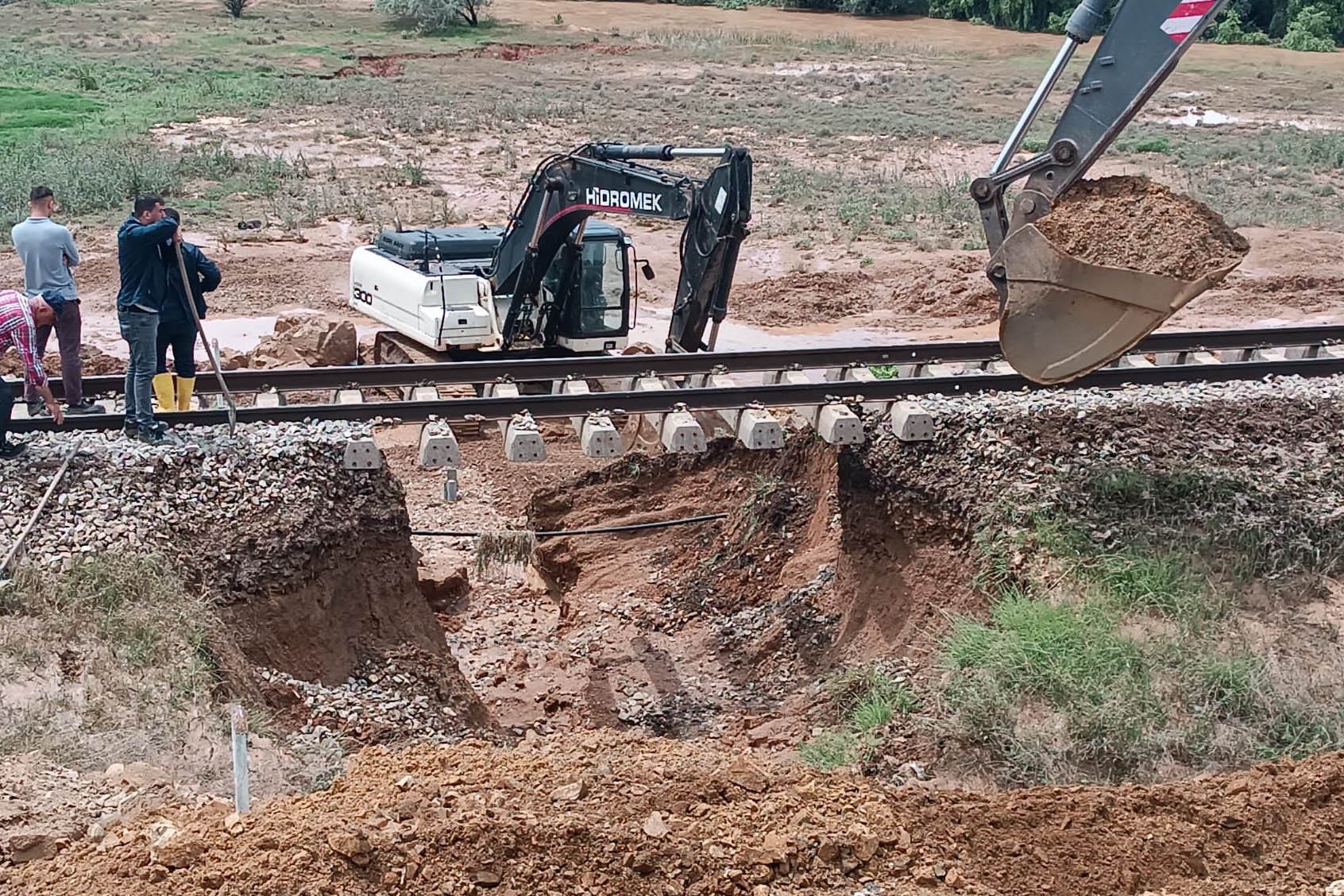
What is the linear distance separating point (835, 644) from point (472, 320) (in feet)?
21.1

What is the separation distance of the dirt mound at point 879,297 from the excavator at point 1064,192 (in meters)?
11.1

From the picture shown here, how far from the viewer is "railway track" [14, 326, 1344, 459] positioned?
1028cm

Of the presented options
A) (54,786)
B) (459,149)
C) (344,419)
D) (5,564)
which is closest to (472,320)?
(344,419)

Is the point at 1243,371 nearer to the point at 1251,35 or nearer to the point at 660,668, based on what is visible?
the point at 660,668

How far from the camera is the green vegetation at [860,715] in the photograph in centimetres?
815

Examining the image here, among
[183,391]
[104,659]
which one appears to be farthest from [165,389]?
[104,659]

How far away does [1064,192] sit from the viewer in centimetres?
909

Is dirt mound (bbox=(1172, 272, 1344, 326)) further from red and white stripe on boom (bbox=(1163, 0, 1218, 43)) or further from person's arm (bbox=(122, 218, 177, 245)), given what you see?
person's arm (bbox=(122, 218, 177, 245))

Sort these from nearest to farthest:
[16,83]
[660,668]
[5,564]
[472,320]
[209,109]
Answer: [5,564]
[660,668]
[472,320]
[209,109]
[16,83]

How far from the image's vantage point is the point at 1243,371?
37.5ft

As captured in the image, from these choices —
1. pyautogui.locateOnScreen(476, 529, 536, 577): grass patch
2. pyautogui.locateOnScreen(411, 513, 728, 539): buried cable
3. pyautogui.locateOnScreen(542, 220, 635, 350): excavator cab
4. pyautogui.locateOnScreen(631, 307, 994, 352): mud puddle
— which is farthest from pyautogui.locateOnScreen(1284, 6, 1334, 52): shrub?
pyautogui.locateOnScreen(476, 529, 536, 577): grass patch

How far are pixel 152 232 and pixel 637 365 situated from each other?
4.09 meters

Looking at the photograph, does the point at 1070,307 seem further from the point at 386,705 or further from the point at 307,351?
the point at 307,351

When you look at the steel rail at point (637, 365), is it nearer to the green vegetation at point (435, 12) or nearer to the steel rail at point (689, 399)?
the steel rail at point (689, 399)
